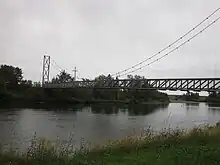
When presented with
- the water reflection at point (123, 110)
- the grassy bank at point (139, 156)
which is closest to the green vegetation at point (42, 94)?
the water reflection at point (123, 110)

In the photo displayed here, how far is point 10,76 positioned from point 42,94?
958 centimetres

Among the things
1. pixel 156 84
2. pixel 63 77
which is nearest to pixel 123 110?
pixel 156 84

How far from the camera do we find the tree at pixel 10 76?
3201 inches

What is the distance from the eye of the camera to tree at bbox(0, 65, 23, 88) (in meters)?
81.3

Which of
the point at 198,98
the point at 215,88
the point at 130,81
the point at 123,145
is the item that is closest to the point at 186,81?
the point at 215,88

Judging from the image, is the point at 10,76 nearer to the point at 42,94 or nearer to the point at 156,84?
the point at 42,94

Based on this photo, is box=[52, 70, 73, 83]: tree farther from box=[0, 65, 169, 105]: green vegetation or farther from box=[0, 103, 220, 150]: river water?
box=[0, 103, 220, 150]: river water

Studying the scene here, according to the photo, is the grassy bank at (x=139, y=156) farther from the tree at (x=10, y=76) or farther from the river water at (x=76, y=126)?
the tree at (x=10, y=76)

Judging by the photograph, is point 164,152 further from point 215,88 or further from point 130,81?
point 130,81

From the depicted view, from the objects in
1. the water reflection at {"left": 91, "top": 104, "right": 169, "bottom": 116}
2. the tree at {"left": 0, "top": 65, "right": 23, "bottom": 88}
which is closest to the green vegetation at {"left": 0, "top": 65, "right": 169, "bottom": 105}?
the tree at {"left": 0, "top": 65, "right": 23, "bottom": 88}

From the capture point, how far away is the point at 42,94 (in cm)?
8831

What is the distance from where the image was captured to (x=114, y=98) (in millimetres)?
103250

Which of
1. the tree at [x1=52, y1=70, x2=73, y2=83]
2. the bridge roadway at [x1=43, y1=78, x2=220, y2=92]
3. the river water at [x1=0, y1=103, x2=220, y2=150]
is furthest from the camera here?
the tree at [x1=52, y1=70, x2=73, y2=83]

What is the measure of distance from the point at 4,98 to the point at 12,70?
462 inches
